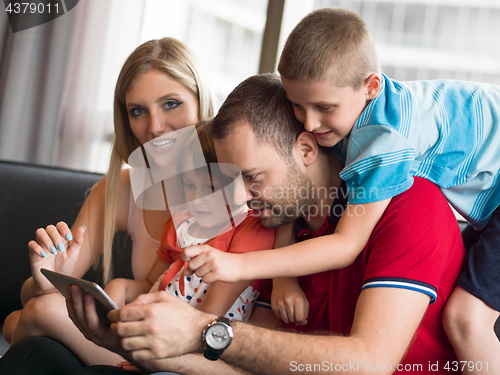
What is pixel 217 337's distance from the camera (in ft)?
2.58

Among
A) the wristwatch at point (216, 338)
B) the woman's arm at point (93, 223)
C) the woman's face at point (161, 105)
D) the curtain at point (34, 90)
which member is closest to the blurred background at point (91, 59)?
the curtain at point (34, 90)

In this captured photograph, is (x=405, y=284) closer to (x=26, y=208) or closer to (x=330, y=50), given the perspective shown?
(x=330, y=50)

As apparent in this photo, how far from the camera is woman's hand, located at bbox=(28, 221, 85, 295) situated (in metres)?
1.15

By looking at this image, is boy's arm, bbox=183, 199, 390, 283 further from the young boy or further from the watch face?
the watch face

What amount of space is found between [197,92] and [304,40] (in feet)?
1.92

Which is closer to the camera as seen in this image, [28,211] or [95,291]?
[95,291]

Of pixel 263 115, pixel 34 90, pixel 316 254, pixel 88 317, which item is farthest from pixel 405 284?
pixel 34 90

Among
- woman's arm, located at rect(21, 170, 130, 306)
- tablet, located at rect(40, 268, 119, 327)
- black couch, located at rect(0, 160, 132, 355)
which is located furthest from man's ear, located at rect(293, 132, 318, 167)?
black couch, located at rect(0, 160, 132, 355)

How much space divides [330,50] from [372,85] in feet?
0.47

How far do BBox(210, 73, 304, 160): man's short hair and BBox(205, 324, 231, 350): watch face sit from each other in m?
0.46

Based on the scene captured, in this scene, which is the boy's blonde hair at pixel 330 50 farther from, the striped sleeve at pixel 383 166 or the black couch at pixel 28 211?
the black couch at pixel 28 211

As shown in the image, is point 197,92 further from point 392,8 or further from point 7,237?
point 392,8

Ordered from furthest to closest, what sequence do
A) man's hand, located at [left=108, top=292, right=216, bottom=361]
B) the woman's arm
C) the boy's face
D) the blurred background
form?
the blurred background, the woman's arm, the boy's face, man's hand, located at [left=108, top=292, right=216, bottom=361]

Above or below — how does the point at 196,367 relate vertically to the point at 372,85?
below
